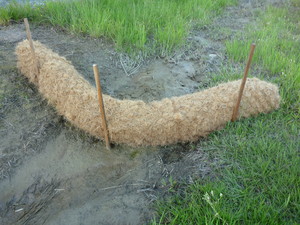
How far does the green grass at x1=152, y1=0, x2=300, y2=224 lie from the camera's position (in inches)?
72.6

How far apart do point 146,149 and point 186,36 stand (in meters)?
2.22

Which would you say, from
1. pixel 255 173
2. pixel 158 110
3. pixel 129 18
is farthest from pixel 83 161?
pixel 129 18

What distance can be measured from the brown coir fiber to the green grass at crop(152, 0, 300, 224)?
0.45 ft

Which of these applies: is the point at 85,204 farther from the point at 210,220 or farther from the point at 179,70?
the point at 179,70

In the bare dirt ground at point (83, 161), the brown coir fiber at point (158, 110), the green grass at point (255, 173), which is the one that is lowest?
the bare dirt ground at point (83, 161)

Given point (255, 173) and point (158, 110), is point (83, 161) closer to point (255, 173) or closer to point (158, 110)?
point (158, 110)

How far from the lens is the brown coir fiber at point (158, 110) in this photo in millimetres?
2414

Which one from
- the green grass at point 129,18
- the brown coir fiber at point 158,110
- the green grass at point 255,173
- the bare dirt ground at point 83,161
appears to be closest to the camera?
the green grass at point 255,173

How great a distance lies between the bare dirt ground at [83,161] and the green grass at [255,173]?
0.14m

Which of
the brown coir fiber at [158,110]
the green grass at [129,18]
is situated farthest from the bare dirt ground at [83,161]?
the green grass at [129,18]

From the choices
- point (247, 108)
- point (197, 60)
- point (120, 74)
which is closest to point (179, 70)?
point (197, 60)

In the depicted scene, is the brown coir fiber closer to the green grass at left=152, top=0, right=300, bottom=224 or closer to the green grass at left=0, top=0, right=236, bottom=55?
the green grass at left=152, top=0, right=300, bottom=224

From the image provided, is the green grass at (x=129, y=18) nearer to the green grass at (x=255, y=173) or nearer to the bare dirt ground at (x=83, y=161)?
the bare dirt ground at (x=83, y=161)

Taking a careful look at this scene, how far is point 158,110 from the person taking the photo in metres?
2.46
